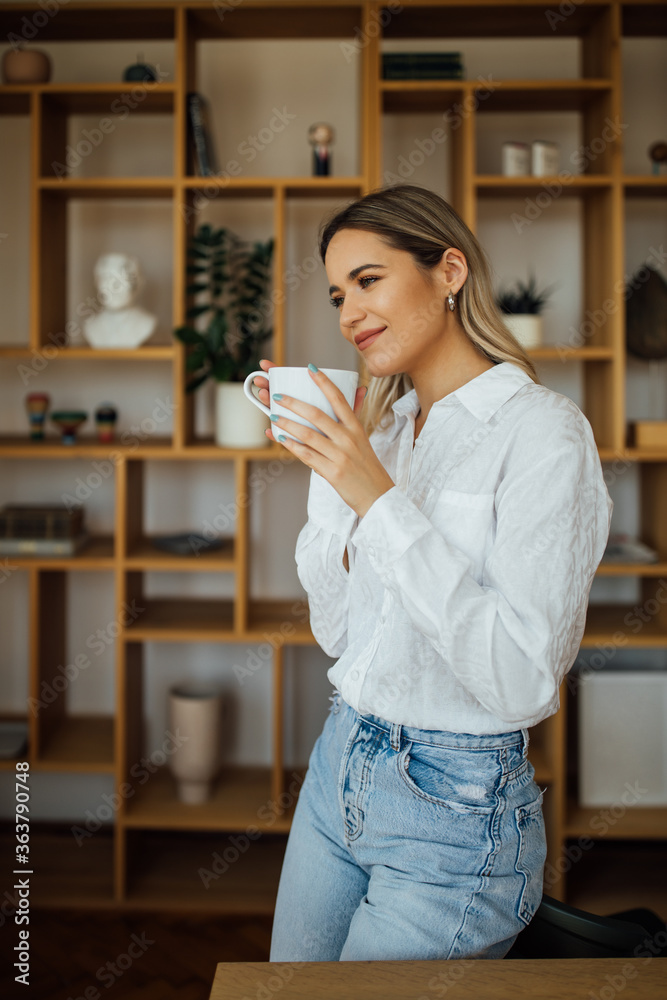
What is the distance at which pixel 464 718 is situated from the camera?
3.36 ft

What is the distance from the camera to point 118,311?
92.6 inches

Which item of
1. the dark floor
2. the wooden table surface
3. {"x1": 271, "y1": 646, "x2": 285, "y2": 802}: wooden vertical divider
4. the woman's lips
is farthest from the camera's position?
{"x1": 271, "y1": 646, "x2": 285, "y2": 802}: wooden vertical divider

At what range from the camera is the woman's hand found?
95 cm

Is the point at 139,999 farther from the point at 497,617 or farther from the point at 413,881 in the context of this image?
the point at 497,617

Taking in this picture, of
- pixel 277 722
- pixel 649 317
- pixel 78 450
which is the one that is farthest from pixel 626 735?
pixel 78 450

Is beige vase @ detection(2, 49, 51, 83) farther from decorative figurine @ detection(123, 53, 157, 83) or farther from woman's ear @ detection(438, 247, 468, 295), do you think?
woman's ear @ detection(438, 247, 468, 295)

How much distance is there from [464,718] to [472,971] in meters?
0.34

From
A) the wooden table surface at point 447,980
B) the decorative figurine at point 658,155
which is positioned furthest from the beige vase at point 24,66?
the wooden table surface at point 447,980

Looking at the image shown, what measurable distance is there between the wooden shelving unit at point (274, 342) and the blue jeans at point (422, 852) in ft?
4.02

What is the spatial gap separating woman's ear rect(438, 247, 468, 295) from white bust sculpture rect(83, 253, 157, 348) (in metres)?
1.36

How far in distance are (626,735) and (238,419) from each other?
1.40m

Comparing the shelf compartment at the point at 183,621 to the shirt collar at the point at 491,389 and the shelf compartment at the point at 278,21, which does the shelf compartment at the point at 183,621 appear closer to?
the shirt collar at the point at 491,389

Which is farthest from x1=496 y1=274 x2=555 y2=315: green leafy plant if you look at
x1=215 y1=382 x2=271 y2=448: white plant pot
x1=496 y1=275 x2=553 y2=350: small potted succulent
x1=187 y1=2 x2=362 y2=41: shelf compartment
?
x1=187 y1=2 x2=362 y2=41: shelf compartment

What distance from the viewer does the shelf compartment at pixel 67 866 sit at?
2350 mm
